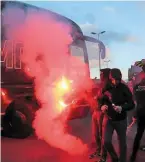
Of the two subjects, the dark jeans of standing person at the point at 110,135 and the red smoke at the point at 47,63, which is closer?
the dark jeans of standing person at the point at 110,135

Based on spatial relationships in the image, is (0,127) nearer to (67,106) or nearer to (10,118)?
(10,118)

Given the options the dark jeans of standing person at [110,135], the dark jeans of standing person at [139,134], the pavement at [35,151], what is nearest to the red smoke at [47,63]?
the pavement at [35,151]

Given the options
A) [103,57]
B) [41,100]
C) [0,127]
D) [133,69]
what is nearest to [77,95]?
[41,100]

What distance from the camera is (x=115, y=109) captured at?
518 cm

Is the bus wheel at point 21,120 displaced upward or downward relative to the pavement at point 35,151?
→ upward

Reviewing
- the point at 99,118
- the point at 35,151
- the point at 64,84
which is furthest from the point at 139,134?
the point at 64,84

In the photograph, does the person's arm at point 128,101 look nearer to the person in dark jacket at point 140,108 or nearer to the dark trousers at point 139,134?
the person in dark jacket at point 140,108

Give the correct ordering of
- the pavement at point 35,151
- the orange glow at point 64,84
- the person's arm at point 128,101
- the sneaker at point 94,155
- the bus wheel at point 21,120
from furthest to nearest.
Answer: the orange glow at point 64,84
the bus wheel at point 21,120
the sneaker at point 94,155
the pavement at point 35,151
the person's arm at point 128,101

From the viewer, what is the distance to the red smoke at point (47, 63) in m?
8.40

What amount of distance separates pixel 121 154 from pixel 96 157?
1124 mm

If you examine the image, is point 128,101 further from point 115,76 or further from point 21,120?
point 21,120

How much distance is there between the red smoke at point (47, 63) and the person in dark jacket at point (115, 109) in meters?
2.43

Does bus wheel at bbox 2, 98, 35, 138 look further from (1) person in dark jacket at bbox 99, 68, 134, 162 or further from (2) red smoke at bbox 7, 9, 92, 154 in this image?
(1) person in dark jacket at bbox 99, 68, 134, 162

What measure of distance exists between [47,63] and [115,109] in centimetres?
437
